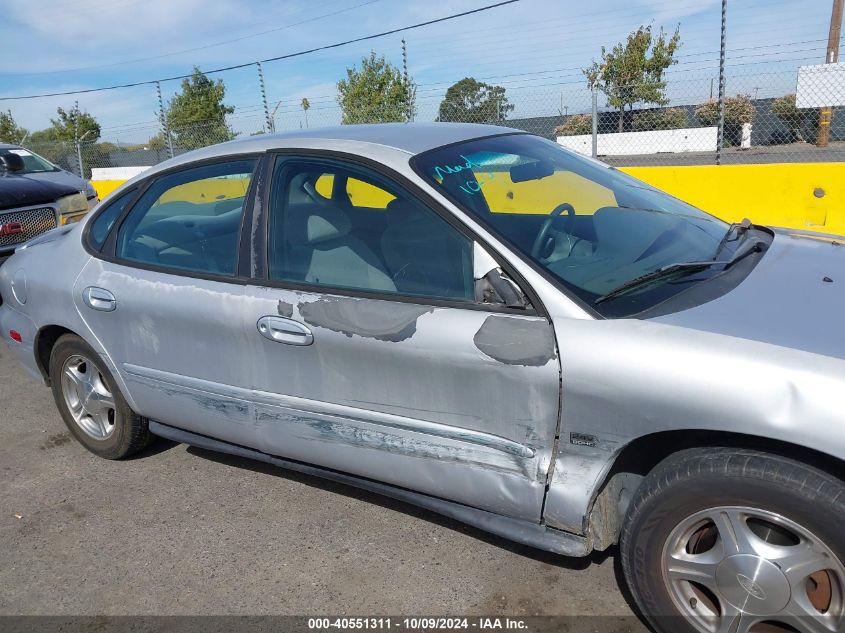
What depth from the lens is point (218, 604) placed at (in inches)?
104

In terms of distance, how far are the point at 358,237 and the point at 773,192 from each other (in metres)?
5.21

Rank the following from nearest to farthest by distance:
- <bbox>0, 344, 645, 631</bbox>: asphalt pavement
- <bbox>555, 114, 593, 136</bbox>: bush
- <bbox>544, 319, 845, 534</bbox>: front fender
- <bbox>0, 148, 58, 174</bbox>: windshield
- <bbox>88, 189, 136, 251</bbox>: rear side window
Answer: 1. <bbox>544, 319, 845, 534</bbox>: front fender
2. <bbox>0, 344, 645, 631</bbox>: asphalt pavement
3. <bbox>88, 189, 136, 251</bbox>: rear side window
4. <bbox>0, 148, 58, 174</bbox>: windshield
5. <bbox>555, 114, 593, 136</bbox>: bush

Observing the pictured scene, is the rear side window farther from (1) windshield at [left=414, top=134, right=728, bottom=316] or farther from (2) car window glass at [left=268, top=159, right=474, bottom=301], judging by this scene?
(1) windshield at [left=414, top=134, right=728, bottom=316]

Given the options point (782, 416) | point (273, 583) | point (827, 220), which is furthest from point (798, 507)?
point (827, 220)

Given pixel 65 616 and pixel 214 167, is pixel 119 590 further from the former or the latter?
A: pixel 214 167

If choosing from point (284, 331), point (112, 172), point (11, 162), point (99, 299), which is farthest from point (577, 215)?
point (112, 172)

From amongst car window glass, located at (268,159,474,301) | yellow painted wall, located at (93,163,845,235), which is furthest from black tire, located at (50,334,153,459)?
yellow painted wall, located at (93,163,845,235)

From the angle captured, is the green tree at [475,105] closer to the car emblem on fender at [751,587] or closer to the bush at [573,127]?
the bush at [573,127]

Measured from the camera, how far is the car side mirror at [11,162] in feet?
27.6

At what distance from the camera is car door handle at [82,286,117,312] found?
10.8 feet

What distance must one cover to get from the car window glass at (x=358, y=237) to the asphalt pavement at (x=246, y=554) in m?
1.11

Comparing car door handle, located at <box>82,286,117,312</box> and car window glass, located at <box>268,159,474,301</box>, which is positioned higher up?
car window glass, located at <box>268,159,474,301</box>

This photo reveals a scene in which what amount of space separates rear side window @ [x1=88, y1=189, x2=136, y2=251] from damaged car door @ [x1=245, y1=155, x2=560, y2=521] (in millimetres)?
1019

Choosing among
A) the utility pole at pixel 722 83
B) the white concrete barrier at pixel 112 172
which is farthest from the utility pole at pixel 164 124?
the utility pole at pixel 722 83
